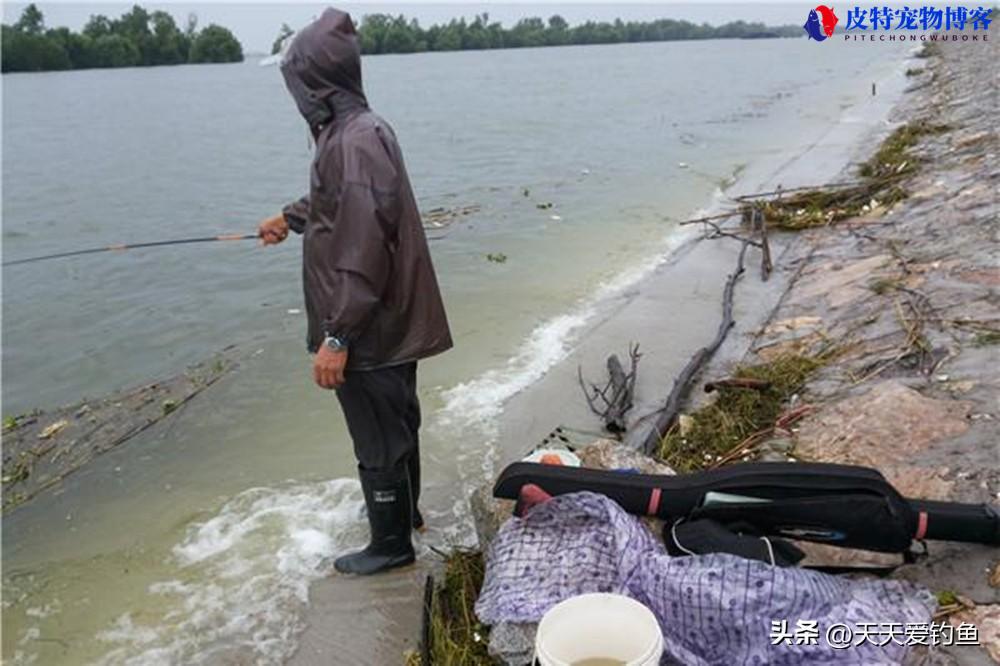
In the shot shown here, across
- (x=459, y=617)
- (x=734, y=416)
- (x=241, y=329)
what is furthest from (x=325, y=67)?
(x=241, y=329)

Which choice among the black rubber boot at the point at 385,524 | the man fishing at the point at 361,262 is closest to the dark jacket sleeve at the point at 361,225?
the man fishing at the point at 361,262

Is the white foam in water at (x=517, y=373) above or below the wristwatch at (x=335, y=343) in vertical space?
below

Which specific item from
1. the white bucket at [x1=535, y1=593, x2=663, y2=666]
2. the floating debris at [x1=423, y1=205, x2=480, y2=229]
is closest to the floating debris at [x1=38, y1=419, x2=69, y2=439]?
the white bucket at [x1=535, y1=593, x2=663, y2=666]

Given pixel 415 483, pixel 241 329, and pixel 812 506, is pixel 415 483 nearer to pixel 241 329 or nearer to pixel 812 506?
pixel 812 506

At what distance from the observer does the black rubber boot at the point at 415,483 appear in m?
4.06

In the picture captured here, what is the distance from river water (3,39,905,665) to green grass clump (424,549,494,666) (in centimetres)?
74

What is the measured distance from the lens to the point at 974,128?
1342 cm

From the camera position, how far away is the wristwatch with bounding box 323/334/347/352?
10.9 feet

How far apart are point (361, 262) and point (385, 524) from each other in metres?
1.43

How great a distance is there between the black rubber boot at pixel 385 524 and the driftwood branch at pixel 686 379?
61.1 inches

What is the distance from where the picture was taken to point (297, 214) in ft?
12.6

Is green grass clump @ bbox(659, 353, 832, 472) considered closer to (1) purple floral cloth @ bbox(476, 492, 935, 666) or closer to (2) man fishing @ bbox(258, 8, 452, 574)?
(1) purple floral cloth @ bbox(476, 492, 935, 666)

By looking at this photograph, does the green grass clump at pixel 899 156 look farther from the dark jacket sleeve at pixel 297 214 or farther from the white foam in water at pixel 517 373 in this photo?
the dark jacket sleeve at pixel 297 214

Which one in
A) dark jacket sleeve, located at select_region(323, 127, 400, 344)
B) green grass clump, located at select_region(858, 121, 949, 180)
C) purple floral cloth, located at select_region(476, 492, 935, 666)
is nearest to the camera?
purple floral cloth, located at select_region(476, 492, 935, 666)
